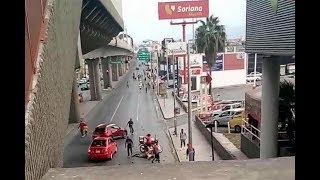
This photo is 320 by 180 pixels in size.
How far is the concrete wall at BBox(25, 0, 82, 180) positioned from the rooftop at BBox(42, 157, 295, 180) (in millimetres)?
545

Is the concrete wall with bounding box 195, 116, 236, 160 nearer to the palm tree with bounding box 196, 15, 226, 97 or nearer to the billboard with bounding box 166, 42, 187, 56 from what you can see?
the billboard with bounding box 166, 42, 187, 56

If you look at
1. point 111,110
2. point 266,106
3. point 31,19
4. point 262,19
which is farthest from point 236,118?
point 31,19

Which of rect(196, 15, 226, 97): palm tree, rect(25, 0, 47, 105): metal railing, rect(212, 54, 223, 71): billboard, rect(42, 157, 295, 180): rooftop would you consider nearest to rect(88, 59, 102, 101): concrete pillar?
rect(196, 15, 226, 97): palm tree

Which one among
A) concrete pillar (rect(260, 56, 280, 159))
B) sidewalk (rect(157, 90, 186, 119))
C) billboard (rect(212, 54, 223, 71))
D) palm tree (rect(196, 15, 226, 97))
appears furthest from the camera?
billboard (rect(212, 54, 223, 71))

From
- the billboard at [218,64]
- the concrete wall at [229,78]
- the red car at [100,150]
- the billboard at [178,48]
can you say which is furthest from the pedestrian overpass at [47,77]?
the concrete wall at [229,78]

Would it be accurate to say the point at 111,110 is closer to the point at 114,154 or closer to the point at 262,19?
the point at 114,154

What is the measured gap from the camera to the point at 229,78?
206 feet

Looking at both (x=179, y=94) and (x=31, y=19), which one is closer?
(x=31, y=19)

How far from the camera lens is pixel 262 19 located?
1494cm

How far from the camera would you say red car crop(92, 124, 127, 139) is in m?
25.5

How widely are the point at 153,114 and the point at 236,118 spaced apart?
47.0 ft

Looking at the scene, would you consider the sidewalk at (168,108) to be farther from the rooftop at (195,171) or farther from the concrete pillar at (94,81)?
the rooftop at (195,171)

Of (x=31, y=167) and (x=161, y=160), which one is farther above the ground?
(x=31, y=167)
